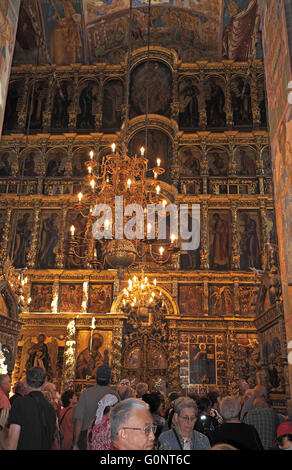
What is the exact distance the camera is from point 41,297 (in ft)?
44.0

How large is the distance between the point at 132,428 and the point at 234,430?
4.53ft

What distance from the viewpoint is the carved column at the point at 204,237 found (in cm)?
1344

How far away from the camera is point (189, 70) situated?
15883 mm

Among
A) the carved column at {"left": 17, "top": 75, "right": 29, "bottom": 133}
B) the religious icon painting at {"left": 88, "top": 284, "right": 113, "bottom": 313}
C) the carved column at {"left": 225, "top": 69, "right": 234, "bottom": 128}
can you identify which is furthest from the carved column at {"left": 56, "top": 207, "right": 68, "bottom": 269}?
the carved column at {"left": 225, "top": 69, "right": 234, "bottom": 128}

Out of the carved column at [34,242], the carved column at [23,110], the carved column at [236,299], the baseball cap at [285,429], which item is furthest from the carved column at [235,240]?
the baseball cap at [285,429]

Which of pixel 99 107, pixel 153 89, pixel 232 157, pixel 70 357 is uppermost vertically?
pixel 153 89

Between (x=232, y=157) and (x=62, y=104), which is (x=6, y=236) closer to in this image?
(x=62, y=104)

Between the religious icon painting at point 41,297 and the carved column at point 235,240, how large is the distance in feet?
19.4

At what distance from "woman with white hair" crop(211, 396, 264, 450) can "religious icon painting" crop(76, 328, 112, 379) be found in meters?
9.25

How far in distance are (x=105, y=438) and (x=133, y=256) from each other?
4339 millimetres

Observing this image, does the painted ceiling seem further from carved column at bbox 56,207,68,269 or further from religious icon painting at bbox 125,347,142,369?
religious icon painting at bbox 125,347,142,369

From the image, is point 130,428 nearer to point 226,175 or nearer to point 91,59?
point 226,175

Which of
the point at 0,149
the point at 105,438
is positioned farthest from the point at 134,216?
the point at 0,149

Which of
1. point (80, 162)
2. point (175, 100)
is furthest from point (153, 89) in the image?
point (80, 162)
